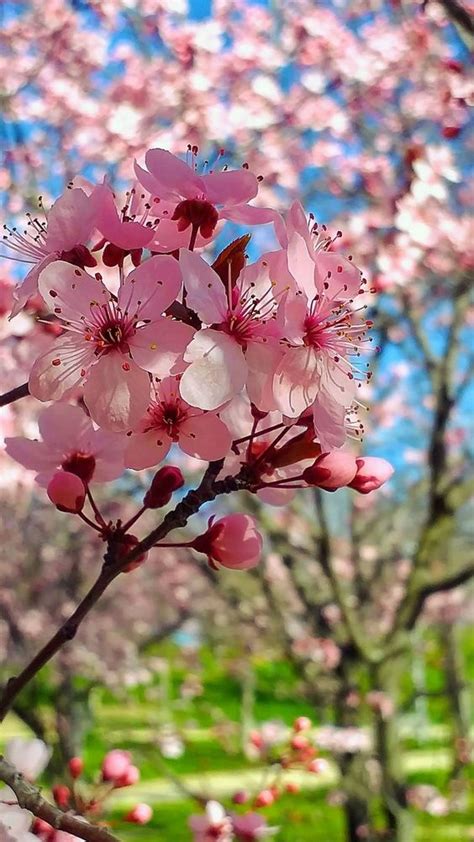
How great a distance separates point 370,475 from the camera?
868mm

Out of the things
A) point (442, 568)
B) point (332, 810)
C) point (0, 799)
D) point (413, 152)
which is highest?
point (413, 152)

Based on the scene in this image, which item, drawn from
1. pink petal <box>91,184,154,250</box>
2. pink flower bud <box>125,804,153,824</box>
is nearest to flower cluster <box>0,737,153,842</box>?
pink flower bud <box>125,804,153,824</box>

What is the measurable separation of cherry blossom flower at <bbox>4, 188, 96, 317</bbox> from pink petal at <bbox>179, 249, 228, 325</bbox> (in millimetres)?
111

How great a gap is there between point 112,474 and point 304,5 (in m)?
5.51

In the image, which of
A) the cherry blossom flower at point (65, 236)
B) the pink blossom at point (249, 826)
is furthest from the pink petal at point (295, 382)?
the pink blossom at point (249, 826)

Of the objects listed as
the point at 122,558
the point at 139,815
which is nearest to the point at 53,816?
the point at 122,558

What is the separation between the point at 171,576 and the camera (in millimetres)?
8812

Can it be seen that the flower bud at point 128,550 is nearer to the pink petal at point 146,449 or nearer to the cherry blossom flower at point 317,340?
the pink petal at point 146,449

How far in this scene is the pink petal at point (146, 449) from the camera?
81 centimetres

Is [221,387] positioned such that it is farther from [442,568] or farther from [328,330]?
[442,568]

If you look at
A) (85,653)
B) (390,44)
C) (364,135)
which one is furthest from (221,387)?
(85,653)

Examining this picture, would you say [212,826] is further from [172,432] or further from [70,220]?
[70,220]

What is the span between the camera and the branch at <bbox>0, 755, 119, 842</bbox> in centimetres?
65

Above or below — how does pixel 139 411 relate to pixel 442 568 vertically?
above
